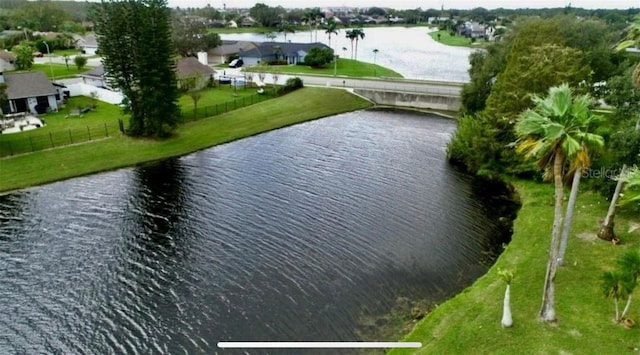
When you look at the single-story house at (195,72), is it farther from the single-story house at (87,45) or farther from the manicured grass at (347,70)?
the single-story house at (87,45)

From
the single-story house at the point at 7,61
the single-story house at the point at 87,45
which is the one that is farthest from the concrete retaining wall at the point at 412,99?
the single-story house at the point at 87,45

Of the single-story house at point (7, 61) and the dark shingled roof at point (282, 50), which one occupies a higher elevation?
the dark shingled roof at point (282, 50)

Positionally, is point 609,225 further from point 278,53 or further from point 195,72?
point 278,53

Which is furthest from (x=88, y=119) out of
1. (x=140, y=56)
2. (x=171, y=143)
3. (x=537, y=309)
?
(x=537, y=309)

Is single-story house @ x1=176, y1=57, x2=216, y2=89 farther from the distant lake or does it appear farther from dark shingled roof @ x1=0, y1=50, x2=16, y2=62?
dark shingled roof @ x1=0, y1=50, x2=16, y2=62

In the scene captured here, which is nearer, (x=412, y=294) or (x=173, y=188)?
(x=412, y=294)

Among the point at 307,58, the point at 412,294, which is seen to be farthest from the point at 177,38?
the point at 412,294

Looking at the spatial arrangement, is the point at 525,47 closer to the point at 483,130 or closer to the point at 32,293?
the point at 483,130
